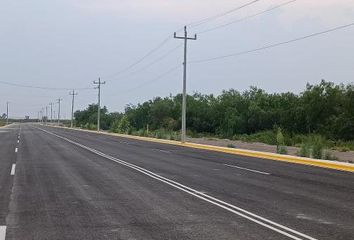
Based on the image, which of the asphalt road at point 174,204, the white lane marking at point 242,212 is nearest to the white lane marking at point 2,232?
the asphalt road at point 174,204

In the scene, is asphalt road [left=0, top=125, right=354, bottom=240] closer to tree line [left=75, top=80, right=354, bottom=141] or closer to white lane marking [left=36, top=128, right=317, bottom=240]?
white lane marking [left=36, top=128, right=317, bottom=240]

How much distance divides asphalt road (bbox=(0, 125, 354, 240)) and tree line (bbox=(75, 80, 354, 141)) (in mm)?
42660

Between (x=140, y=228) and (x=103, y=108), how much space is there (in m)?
149

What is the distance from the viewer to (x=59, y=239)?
791 cm

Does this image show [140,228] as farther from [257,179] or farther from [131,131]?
[131,131]

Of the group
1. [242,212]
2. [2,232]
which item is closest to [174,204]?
[242,212]

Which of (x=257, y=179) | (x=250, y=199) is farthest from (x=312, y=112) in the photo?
(x=250, y=199)

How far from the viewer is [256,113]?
78.9 metres

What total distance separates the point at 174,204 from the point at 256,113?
6859 cm

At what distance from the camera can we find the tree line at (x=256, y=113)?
60531 millimetres

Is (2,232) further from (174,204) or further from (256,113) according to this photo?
(256,113)

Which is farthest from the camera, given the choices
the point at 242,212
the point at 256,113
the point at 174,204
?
the point at 256,113

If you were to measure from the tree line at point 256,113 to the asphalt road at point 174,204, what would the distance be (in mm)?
42660

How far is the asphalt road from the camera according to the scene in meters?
8.55
